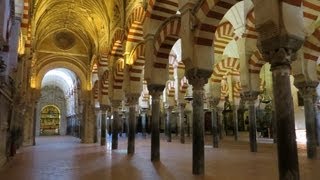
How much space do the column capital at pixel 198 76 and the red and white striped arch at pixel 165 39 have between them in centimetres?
198

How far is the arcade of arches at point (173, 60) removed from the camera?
4152 mm

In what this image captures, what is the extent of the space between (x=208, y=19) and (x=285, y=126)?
9.93 feet

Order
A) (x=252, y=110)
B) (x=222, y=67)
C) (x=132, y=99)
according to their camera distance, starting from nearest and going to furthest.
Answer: (x=252, y=110) → (x=132, y=99) → (x=222, y=67)

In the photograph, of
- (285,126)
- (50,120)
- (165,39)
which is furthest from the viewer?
(50,120)

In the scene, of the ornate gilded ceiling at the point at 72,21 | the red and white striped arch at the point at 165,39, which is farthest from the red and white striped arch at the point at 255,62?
the ornate gilded ceiling at the point at 72,21

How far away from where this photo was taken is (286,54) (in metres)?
4.06

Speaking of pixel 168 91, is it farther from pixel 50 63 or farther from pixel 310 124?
pixel 310 124

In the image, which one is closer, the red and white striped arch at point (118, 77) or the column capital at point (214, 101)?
the red and white striped arch at point (118, 77)

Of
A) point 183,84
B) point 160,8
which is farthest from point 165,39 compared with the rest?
point 183,84

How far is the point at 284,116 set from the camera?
12.8 feet

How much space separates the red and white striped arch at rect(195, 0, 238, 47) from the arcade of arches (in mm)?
21

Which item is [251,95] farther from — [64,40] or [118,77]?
[64,40]

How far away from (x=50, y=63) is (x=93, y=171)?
45.9ft

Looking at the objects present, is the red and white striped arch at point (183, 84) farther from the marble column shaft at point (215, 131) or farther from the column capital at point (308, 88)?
the column capital at point (308, 88)
